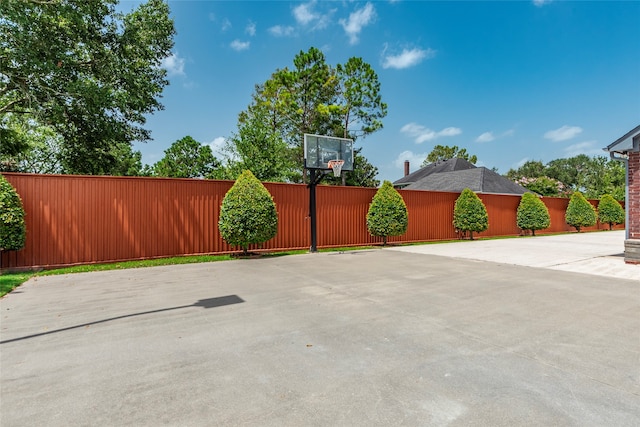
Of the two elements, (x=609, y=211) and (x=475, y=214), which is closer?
(x=475, y=214)

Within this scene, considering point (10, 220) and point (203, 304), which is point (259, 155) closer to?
point (10, 220)

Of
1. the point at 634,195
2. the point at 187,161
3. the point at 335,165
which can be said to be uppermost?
the point at 187,161

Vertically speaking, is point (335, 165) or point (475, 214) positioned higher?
point (335, 165)

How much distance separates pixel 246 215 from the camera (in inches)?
341

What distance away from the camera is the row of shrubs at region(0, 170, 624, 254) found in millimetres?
6723

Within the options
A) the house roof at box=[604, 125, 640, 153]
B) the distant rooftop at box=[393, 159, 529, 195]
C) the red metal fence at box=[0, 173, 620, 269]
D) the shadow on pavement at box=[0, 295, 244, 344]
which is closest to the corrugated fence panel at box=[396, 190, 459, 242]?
the red metal fence at box=[0, 173, 620, 269]

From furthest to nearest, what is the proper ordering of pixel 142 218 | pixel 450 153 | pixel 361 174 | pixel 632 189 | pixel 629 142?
pixel 450 153 < pixel 361 174 < pixel 142 218 < pixel 632 189 < pixel 629 142

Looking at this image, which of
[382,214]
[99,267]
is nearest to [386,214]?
[382,214]

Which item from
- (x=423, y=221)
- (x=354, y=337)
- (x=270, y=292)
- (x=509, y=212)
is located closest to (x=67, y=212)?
(x=270, y=292)

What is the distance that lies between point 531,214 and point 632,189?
995 centimetres

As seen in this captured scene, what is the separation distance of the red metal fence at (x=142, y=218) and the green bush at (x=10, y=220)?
0.51 metres

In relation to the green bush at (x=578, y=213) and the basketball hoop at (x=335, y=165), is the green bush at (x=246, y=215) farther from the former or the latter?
the green bush at (x=578, y=213)

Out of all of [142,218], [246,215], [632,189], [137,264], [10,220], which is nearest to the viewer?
[10,220]

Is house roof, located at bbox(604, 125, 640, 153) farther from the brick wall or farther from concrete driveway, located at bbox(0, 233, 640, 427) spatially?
concrete driveway, located at bbox(0, 233, 640, 427)
